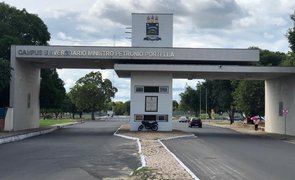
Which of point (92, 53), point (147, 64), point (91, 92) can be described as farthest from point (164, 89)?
point (91, 92)

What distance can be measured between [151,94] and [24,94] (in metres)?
11.3

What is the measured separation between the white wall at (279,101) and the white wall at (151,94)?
34.6ft

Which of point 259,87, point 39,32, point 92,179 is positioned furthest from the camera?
point 259,87

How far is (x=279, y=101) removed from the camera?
4819 cm

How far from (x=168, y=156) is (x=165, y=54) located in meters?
22.8

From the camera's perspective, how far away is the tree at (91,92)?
109m

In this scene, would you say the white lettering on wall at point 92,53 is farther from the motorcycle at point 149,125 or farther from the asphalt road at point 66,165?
the asphalt road at point 66,165

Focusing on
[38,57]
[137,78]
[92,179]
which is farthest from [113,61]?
[92,179]

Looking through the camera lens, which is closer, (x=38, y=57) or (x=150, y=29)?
(x=38, y=57)

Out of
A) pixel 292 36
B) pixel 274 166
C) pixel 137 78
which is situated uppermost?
pixel 292 36

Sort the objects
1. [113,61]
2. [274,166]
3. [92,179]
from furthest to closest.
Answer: [113,61]
[274,166]
[92,179]

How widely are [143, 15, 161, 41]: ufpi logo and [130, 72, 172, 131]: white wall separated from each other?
3737 millimetres

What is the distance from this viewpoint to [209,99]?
389 ft

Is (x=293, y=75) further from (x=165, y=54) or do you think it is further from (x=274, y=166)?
(x=274, y=166)
